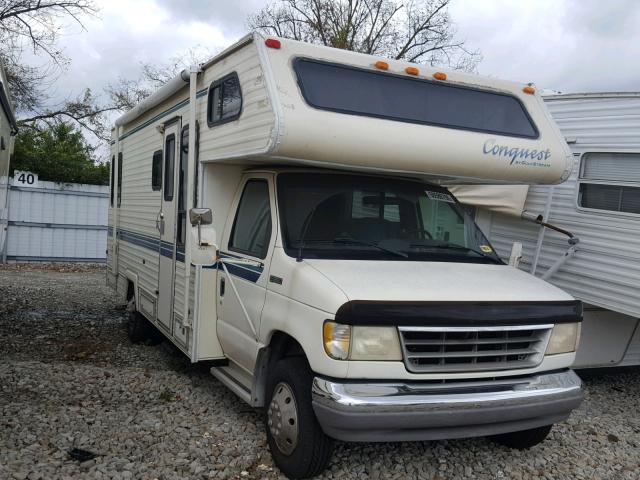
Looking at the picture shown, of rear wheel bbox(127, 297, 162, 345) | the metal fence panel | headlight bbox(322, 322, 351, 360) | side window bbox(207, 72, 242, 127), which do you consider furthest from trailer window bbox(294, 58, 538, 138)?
the metal fence panel

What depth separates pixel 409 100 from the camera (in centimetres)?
438

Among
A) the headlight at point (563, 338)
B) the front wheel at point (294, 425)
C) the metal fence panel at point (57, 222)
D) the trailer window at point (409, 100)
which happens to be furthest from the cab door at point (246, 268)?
the metal fence panel at point (57, 222)

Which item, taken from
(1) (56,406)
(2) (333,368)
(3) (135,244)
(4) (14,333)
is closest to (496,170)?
(2) (333,368)

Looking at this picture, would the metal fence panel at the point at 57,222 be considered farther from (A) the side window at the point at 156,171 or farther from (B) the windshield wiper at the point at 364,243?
(B) the windshield wiper at the point at 364,243

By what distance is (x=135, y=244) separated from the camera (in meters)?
7.37

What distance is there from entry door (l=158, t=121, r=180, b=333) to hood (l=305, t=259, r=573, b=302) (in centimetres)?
227

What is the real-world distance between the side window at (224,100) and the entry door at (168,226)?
912 millimetres

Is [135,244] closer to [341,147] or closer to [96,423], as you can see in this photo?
[96,423]

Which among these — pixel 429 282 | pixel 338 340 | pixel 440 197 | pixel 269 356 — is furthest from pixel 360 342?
pixel 440 197

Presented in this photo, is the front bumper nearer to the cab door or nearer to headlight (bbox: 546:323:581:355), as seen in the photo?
headlight (bbox: 546:323:581:355)

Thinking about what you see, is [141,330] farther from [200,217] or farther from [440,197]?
[440,197]

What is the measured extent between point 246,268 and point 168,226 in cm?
169

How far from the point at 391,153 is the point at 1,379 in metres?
4.00

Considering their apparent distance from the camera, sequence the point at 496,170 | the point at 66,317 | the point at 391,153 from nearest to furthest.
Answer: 1. the point at 391,153
2. the point at 496,170
3. the point at 66,317
